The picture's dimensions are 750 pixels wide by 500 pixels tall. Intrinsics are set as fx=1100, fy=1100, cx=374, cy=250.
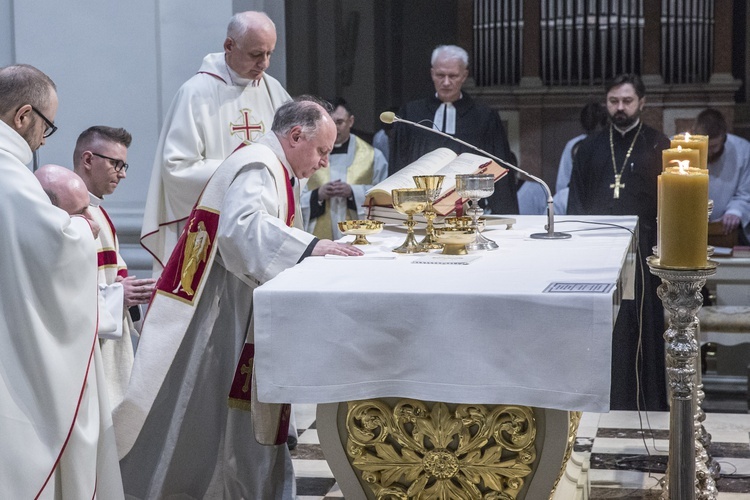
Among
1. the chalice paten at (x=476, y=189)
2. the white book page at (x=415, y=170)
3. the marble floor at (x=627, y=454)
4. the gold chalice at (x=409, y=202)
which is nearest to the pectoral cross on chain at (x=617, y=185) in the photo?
the marble floor at (x=627, y=454)

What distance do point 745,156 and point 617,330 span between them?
2.15 meters

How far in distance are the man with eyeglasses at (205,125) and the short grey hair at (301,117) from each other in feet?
4.27

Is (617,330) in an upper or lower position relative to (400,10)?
lower

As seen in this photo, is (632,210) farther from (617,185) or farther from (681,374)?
(681,374)

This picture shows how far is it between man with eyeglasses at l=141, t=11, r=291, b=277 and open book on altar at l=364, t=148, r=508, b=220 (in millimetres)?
1265

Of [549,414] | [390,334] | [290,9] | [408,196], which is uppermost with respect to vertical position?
[290,9]

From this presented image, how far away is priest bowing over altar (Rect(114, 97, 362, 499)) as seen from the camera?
367cm

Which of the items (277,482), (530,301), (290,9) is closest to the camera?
(530,301)

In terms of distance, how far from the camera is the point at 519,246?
3578mm

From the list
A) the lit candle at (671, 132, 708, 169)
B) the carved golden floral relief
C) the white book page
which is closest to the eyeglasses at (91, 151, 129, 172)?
the white book page

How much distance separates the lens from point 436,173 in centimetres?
409

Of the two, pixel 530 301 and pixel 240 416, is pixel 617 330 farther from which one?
pixel 530 301

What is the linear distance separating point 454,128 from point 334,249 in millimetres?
3483

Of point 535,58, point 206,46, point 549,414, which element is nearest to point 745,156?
point 535,58
